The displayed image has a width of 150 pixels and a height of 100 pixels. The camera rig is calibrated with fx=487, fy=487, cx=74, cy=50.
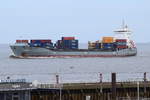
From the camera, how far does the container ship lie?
133 metres

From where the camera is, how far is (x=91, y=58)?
138125 millimetres

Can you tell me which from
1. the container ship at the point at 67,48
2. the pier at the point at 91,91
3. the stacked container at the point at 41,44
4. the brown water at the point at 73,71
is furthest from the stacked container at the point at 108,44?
the pier at the point at 91,91

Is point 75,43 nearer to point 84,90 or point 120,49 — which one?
point 120,49

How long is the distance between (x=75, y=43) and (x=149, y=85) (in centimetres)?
9804

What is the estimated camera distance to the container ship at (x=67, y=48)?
13338 cm

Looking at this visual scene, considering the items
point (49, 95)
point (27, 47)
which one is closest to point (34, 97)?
point (49, 95)

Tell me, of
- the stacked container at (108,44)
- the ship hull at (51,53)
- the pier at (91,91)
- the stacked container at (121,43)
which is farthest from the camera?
the stacked container at (121,43)

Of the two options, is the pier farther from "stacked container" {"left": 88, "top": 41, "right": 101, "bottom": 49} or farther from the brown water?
"stacked container" {"left": 88, "top": 41, "right": 101, "bottom": 49}

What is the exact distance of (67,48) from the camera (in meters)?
136

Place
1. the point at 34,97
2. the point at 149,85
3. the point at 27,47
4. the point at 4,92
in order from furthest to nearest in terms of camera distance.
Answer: the point at 27,47 → the point at 149,85 → the point at 34,97 → the point at 4,92

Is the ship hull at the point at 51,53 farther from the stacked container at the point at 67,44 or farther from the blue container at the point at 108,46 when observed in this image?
the stacked container at the point at 67,44

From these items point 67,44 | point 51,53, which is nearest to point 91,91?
point 51,53

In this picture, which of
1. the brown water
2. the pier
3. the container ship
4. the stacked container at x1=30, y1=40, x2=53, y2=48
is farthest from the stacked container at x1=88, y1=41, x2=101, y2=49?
the pier

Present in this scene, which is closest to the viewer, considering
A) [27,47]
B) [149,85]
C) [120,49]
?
[149,85]
